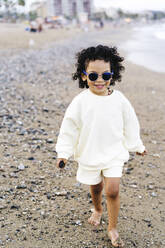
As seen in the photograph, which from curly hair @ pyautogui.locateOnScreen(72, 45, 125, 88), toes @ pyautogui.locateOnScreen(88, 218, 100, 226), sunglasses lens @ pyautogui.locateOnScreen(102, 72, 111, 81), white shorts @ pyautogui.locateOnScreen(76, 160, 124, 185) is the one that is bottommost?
toes @ pyautogui.locateOnScreen(88, 218, 100, 226)

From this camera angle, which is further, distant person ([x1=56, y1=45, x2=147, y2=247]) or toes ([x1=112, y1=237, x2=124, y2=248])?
toes ([x1=112, y1=237, x2=124, y2=248])

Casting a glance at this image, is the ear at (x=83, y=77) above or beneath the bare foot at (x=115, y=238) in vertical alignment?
above

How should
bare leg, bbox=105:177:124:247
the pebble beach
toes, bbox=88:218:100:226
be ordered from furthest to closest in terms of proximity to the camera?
toes, bbox=88:218:100:226 < the pebble beach < bare leg, bbox=105:177:124:247

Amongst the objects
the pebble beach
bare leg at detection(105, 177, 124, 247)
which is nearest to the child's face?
bare leg at detection(105, 177, 124, 247)

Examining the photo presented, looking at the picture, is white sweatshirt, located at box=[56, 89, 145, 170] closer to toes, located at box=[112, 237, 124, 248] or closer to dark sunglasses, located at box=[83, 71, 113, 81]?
dark sunglasses, located at box=[83, 71, 113, 81]

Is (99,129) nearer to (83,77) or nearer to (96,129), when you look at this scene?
(96,129)

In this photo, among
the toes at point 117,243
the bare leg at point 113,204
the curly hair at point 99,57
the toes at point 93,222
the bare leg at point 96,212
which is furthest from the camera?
the toes at point 93,222

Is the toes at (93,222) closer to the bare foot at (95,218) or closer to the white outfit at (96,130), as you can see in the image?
the bare foot at (95,218)

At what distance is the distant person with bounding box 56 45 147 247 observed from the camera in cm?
306

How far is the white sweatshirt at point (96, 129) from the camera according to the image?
3.06 meters

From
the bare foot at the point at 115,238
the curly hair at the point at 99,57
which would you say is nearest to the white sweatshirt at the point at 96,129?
the curly hair at the point at 99,57

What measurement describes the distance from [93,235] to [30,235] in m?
0.71

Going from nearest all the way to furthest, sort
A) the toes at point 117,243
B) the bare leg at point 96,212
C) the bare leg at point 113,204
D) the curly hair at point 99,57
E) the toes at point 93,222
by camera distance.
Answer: the bare leg at point 113,204, the curly hair at point 99,57, the toes at point 117,243, the bare leg at point 96,212, the toes at point 93,222

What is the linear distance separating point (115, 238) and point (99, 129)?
124cm
